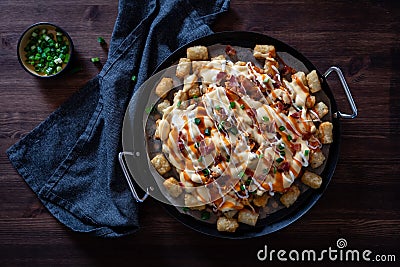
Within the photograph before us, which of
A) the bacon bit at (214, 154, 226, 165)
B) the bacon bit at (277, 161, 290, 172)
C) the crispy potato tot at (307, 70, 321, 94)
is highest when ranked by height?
the crispy potato tot at (307, 70, 321, 94)

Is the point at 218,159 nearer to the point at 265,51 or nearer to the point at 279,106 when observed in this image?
the point at 279,106

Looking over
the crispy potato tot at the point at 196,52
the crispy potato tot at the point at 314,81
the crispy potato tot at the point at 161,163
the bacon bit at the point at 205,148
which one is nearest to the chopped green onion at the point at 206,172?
the bacon bit at the point at 205,148

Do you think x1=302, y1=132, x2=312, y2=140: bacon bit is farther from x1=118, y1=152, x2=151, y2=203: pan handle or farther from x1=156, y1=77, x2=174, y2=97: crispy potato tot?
x1=118, y1=152, x2=151, y2=203: pan handle

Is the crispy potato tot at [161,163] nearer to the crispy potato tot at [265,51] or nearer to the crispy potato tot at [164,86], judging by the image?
the crispy potato tot at [164,86]

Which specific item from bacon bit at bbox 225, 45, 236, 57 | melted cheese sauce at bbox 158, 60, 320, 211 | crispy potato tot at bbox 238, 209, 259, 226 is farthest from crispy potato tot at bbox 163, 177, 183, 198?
bacon bit at bbox 225, 45, 236, 57

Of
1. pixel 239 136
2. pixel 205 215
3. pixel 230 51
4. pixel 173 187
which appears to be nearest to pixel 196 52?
pixel 230 51

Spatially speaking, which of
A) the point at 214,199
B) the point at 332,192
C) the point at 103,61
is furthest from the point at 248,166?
the point at 103,61
